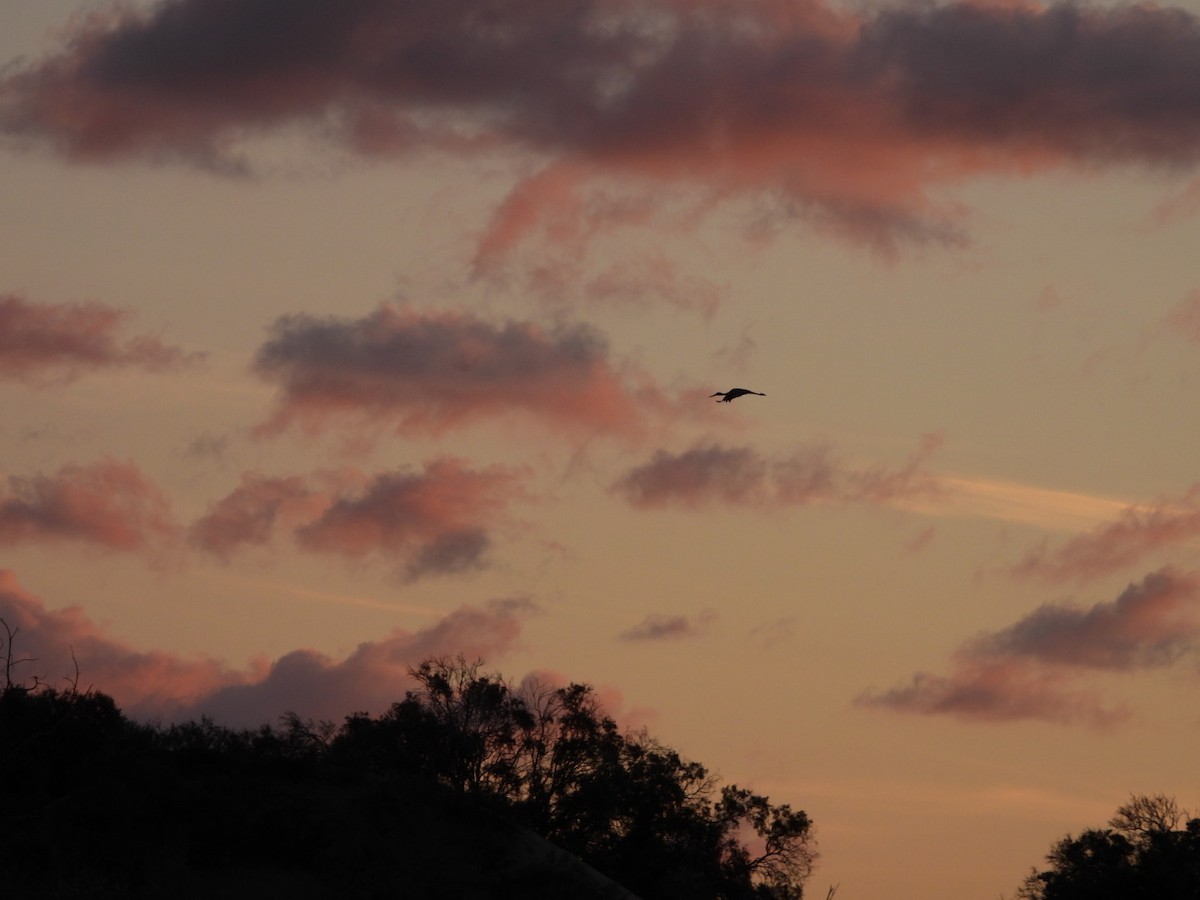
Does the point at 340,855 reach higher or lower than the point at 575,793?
lower

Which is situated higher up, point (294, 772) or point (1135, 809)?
point (1135, 809)

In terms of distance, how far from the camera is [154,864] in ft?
275

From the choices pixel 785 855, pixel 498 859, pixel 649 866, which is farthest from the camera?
pixel 785 855

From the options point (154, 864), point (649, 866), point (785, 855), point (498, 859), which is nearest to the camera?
point (154, 864)

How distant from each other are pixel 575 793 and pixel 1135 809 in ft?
136

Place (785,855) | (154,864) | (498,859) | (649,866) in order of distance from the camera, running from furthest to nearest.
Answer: (785,855), (649,866), (498,859), (154,864)

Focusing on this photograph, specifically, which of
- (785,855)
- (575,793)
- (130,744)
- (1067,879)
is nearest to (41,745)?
(130,744)

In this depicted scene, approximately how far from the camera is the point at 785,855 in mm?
126688

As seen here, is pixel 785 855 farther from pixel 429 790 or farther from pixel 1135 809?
pixel 429 790

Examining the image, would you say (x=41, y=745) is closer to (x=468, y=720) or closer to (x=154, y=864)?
(x=154, y=864)

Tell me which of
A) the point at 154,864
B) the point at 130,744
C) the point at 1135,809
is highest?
the point at 1135,809

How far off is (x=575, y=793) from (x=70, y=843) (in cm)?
3784

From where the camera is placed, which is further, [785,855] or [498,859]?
[785,855]

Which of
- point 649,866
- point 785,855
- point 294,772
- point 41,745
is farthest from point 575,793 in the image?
point 41,745
